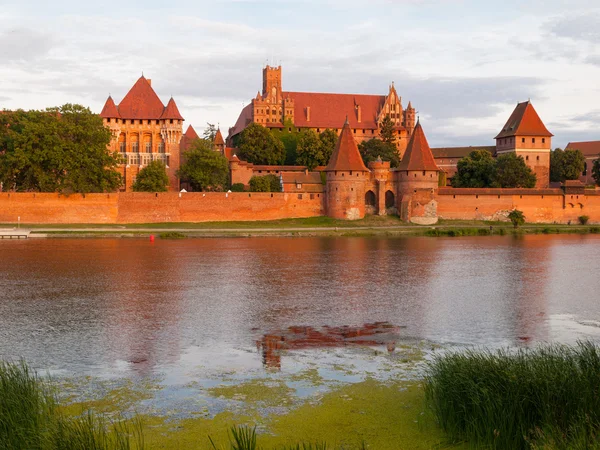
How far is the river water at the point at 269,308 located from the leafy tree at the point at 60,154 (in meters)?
17.2

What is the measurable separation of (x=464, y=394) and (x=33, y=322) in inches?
365

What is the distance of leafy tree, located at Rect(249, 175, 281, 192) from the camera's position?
5019cm

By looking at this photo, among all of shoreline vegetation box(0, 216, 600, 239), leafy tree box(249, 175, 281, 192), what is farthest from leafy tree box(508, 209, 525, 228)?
leafy tree box(249, 175, 281, 192)

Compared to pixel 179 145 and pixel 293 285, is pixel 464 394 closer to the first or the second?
pixel 293 285

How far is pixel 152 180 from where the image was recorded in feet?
166

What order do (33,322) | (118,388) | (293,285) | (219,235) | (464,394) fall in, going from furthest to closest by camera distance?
1. (219,235)
2. (293,285)
3. (33,322)
4. (118,388)
5. (464,394)

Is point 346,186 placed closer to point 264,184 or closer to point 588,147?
point 264,184

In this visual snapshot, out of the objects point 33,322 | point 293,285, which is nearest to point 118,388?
point 33,322

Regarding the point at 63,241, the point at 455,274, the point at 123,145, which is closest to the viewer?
the point at 455,274

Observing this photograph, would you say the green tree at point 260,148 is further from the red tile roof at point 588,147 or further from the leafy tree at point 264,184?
the red tile roof at point 588,147

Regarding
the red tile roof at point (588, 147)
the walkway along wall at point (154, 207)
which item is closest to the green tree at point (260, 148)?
the walkway along wall at point (154, 207)

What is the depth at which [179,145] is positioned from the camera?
59000 millimetres

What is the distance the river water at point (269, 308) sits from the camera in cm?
1100

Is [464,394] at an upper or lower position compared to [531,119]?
lower
